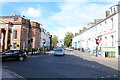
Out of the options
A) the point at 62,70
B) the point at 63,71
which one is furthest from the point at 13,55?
the point at 63,71

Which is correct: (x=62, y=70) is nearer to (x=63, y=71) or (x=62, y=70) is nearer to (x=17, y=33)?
(x=63, y=71)

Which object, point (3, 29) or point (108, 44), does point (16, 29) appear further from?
point (108, 44)

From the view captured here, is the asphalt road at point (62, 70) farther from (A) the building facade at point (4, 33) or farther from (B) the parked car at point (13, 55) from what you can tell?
(A) the building facade at point (4, 33)

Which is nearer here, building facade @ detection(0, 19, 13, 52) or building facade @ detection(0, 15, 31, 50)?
building facade @ detection(0, 19, 13, 52)

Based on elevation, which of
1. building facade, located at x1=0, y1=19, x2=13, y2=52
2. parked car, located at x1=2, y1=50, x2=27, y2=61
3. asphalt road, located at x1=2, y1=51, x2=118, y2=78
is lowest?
asphalt road, located at x1=2, y1=51, x2=118, y2=78

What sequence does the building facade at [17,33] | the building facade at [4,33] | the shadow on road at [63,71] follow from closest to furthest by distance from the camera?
1. the shadow on road at [63,71]
2. the building facade at [4,33]
3. the building facade at [17,33]

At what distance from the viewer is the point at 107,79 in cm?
835

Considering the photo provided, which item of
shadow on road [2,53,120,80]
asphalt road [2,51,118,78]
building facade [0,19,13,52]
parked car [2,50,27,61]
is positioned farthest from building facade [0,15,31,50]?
shadow on road [2,53,120,80]

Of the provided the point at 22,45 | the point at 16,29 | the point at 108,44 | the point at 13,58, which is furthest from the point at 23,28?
the point at 108,44

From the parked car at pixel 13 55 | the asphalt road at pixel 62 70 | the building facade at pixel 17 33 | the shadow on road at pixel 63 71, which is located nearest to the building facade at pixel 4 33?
the building facade at pixel 17 33

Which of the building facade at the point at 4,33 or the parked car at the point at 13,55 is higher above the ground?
the building facade at the point at 4,33

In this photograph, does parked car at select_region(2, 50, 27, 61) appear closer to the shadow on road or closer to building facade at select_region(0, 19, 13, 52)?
the shadow on road

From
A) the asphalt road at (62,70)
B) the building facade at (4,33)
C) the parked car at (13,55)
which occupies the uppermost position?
the building facade at (4,33)

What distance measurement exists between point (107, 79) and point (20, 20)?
3168 centimetres
